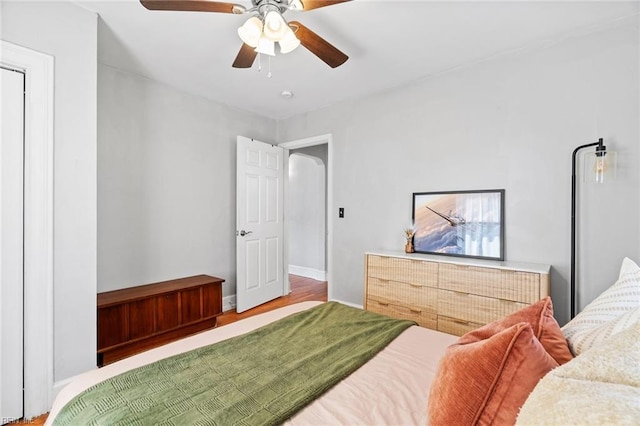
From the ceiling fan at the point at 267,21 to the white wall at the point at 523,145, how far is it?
1.48 metres

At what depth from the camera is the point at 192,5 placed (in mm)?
1570

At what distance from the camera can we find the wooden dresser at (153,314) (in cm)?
241

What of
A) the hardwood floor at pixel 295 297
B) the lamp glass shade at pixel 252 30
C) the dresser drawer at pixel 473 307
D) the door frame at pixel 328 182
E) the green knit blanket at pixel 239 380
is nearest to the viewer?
the green knit blanket at pixel 239 380

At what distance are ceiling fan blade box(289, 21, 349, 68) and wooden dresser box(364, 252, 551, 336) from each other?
1.77 metres

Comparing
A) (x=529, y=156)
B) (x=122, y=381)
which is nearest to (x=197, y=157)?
(x=122, y=381)

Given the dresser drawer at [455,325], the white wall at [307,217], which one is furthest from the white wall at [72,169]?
the white wall at [307,217]

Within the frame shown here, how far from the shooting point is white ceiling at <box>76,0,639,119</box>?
1980mm

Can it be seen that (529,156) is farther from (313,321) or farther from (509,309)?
(313,321)

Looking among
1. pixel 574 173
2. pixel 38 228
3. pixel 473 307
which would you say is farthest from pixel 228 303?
pixel 574 173

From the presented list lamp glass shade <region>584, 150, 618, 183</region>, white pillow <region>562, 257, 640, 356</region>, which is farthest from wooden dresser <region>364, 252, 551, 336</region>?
white pillow <region>562, 257, 640, 356</region>

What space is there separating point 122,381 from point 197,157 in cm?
272

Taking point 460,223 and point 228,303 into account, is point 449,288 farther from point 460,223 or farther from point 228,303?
point 228,303

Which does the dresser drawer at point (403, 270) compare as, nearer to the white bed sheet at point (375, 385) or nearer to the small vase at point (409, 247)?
the small vase at point (409, 247)

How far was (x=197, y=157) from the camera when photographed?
3404 mm
